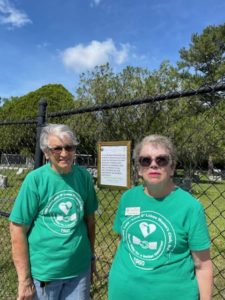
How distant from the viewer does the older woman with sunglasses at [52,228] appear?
2.48 meters

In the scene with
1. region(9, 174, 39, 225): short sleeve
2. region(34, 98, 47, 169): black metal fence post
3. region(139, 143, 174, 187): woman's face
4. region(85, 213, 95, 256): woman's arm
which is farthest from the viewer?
region(34, 98, 47, 169): black metal fence post

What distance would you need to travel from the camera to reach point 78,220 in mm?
2553

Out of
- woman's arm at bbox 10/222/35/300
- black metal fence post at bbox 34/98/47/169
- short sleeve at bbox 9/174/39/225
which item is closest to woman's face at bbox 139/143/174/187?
short sleeve at bbox 9/174/39/225

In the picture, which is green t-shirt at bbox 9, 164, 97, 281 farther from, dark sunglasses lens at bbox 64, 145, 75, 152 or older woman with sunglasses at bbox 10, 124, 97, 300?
dark sunglasses lens at bbox 64, 145, 75, 152

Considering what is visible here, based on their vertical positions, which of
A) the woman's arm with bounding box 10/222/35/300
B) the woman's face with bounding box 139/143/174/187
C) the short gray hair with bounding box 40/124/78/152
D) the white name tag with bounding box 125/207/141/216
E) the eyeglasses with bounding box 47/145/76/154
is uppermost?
the short gray hair with bounding box 40/124/78/152

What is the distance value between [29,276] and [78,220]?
1.53 ft

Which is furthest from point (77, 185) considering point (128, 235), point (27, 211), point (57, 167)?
point (128, 235)

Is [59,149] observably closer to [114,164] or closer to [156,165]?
[114,164]

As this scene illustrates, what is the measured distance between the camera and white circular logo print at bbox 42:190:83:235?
2.49 meters

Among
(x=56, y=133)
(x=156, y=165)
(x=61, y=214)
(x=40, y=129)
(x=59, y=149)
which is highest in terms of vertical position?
(x=40, y=129)

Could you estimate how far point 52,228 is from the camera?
2.50 meters

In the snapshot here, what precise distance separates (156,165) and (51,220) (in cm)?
84

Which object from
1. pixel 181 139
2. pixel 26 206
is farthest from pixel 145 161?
pixel 181 139

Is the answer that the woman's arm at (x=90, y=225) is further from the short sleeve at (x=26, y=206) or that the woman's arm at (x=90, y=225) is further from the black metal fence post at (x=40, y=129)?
the black metal fence post at (x=40, y=129)
